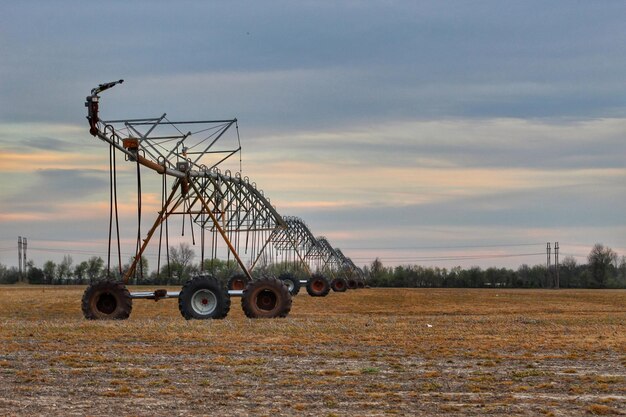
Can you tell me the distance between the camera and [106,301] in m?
29.9

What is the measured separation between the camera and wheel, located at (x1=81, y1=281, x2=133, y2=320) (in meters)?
29.5

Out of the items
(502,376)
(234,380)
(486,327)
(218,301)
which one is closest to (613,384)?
(502,376)

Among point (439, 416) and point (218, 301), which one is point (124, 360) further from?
point (218, 301)

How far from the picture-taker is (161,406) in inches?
518

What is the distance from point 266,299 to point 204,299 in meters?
2.05

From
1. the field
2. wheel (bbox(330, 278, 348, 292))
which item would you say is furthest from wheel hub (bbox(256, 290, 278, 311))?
wheel (bbox(330, 278, 348, 292))

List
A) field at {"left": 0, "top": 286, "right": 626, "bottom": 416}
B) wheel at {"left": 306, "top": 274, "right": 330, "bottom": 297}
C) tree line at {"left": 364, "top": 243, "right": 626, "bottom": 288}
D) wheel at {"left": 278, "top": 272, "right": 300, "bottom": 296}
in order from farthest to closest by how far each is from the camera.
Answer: tree line at {"left": 364, "top": 243, "right": 626, "bottom": 288}
wheel at {"left": 306, "top": 274, "right": 330, "bottom": 297}
wheel at {"left": 278, "top": 272, "right": 300, "bottom": 296}
field at {"left": 0, "top": 286, "right": 626, "bottom": 416}

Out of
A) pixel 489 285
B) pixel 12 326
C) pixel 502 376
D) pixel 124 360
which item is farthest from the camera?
pixel 489 285

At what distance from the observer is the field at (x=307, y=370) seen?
524 inches

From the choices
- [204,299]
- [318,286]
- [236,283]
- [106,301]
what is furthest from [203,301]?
[318,286]

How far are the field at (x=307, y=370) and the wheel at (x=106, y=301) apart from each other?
7.40 feet

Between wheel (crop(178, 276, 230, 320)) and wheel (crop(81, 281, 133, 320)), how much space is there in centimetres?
164

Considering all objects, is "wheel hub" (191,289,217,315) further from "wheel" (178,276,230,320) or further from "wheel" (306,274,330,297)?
"wheel" (306,274,330,297)

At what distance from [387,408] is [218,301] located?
16.6m
